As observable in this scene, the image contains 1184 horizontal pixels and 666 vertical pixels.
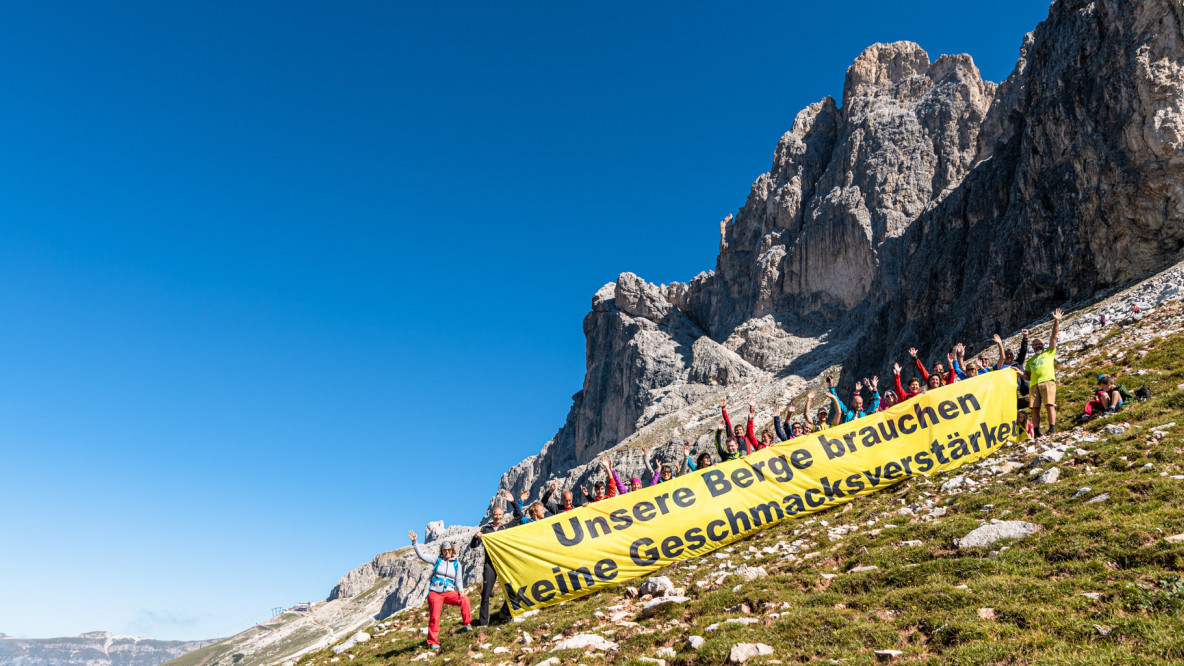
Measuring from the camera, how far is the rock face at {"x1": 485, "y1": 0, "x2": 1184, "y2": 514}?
62812 millimetres

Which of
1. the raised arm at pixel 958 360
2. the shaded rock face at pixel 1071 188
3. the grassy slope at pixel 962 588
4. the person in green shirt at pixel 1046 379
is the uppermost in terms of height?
the shaded rock face at pixel 1071 188

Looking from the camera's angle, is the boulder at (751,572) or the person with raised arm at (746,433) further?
the person with raised arm at (746,433)

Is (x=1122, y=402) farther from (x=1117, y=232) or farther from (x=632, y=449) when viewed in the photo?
(x=632, y=449)

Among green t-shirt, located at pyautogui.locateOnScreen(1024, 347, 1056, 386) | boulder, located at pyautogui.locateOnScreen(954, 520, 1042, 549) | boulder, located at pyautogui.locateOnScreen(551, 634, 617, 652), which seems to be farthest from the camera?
green t-shirt, located at pyautogui.locateOnScreen(1024, 347, 1056, 386)

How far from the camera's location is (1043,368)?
648 inches

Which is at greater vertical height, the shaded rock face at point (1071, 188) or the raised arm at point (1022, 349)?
the shaded rock face at point (1071, 188)

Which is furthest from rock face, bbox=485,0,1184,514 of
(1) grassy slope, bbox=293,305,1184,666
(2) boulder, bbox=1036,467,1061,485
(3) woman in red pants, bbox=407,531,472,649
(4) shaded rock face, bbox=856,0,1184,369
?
(3) woman in red pants, bbox=407,531,472,649

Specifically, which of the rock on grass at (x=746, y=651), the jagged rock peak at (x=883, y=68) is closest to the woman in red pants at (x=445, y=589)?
the rock on grass at (x=746, y=651)

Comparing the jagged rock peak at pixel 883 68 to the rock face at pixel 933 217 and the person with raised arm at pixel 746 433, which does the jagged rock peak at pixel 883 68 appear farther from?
the person with raised arm at pixel 746 433

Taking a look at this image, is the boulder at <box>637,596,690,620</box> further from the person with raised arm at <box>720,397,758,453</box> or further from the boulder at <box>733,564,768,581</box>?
the person with raised arm at <box>720,397,758,453</box>

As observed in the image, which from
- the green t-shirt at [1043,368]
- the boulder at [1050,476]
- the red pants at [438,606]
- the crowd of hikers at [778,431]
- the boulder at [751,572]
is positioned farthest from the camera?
the green t-shirt at [1043,368]

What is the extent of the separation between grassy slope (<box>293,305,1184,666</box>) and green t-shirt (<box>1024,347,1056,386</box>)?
160 centimetres

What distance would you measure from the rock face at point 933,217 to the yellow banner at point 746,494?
192ft

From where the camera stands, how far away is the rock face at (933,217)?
62.8m
